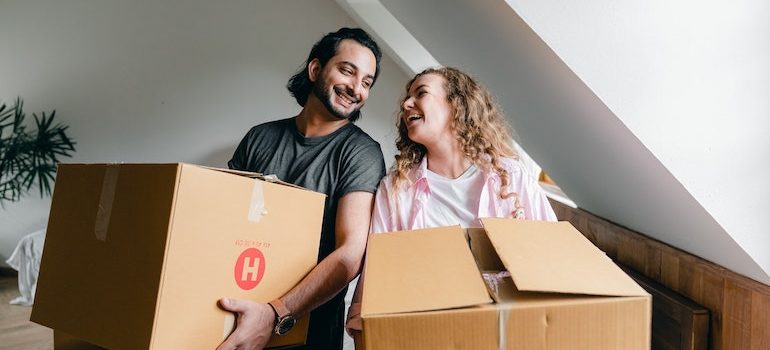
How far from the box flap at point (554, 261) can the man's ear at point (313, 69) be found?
89cm

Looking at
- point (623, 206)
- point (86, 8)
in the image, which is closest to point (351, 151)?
point (623, 206)

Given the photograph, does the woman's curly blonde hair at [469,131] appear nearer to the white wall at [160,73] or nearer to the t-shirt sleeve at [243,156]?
the t-shirt sleeve at [243,156]

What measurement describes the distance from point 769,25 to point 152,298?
1174mm

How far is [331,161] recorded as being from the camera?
1393mm

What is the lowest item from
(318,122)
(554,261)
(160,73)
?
(554,261)

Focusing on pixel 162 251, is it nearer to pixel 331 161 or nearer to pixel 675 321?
pixel 331 161

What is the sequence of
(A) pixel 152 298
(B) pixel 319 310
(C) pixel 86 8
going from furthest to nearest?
(C) pixel 86 8 < (B) pixel 319 310 < (A) pixel 152 298

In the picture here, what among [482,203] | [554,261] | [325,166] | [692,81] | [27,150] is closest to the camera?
[554,261]

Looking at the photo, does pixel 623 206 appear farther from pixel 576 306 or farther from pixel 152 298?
pixel 152 298

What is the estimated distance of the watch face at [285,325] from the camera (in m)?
1.05

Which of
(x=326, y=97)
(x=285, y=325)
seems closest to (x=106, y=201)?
(x=285, y=325)

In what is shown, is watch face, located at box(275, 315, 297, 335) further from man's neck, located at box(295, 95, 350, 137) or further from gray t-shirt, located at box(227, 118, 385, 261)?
man's neck, located at box(295, 95, 350, 137)

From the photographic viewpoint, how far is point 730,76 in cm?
89

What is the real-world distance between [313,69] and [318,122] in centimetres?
22
